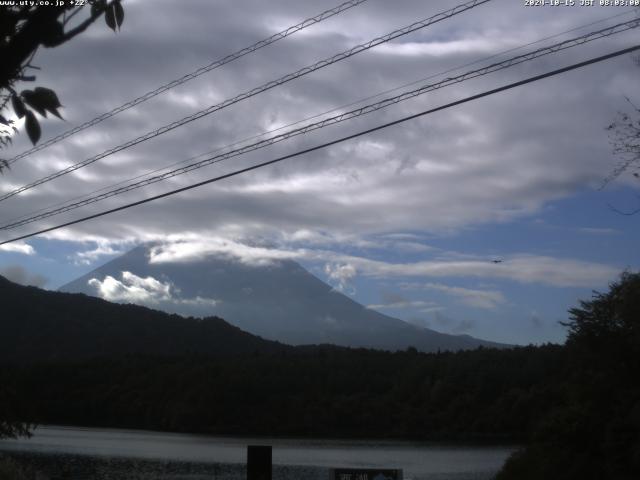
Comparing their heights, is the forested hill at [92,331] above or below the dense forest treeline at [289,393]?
above

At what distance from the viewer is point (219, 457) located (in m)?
47.4

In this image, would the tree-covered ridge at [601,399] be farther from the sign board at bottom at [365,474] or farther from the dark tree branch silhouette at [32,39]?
the dark tree branch silhouette at [32,39]

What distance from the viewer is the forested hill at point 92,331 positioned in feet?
281

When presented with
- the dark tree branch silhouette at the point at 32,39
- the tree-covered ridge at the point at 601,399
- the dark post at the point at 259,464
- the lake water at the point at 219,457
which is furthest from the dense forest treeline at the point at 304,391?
the dark tree branch silhouette at the point at 32,39

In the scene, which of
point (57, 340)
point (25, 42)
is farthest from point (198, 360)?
point (25, 42)

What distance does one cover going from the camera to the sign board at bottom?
10609mm

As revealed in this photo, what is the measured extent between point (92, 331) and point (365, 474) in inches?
3611

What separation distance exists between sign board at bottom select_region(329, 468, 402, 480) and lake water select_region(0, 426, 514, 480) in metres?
22.4

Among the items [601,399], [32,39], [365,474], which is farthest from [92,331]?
[32,39]

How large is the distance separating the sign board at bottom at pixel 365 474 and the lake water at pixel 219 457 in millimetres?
22381

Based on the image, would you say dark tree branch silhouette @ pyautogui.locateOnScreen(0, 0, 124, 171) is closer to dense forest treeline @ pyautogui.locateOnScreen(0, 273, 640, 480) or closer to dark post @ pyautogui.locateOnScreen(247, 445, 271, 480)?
dark post @ pyautogui.locateOnScreen(247, 445, 271, 480)

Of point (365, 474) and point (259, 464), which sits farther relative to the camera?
point (259, 464)

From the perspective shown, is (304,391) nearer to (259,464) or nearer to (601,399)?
(601,399)

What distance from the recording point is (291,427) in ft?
249
